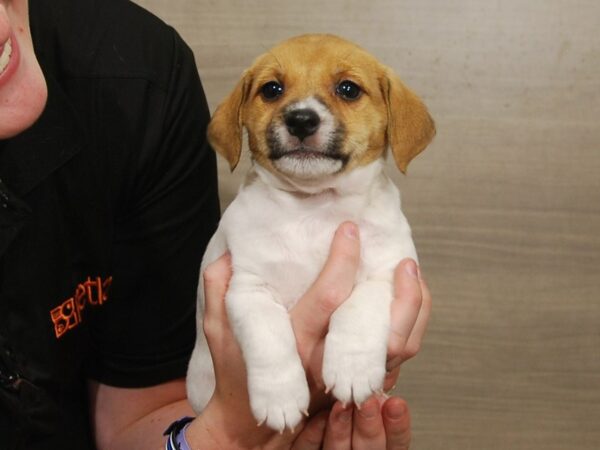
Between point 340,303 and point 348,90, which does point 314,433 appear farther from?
point 348,90

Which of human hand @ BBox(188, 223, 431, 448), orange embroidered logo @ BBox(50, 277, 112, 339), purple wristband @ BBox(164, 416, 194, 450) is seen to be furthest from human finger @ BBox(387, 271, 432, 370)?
orange embroidered logo @ BBox(50, 277, 112, 339)

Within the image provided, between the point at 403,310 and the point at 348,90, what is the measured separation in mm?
451

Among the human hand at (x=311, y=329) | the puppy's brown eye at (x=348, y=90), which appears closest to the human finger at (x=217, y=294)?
the human hand at (x=311, y=329)

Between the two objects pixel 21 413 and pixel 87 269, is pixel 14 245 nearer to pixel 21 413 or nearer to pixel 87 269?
pixel 87 269

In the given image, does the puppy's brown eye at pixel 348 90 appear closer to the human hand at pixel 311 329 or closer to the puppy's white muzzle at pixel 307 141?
the puppy's white muzzle at pixel 307 141

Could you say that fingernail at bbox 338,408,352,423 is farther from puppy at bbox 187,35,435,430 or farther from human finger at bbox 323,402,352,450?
puppy at bbox 187,35,435,430

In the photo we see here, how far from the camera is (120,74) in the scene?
151cm

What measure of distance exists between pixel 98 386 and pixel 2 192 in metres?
0.67

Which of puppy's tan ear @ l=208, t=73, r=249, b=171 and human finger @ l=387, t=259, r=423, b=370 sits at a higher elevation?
puppy's tan ear @ l=208, t=73, r=249, b=171

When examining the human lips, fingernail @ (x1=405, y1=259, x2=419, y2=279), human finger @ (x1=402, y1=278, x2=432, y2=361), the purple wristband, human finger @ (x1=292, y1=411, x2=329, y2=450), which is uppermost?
the human lips

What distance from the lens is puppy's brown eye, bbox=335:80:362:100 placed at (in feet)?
4.55

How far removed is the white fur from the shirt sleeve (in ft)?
0.59

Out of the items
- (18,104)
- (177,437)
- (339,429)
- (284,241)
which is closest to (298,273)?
(284,241)

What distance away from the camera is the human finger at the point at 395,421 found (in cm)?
129
